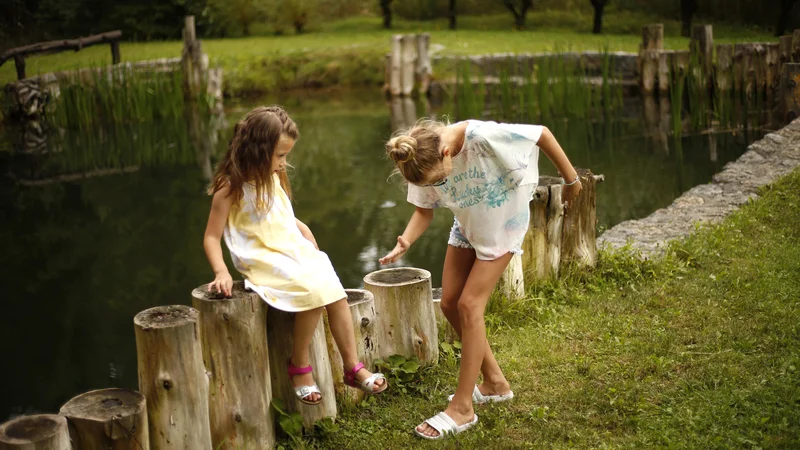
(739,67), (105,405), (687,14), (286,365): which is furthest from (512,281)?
(687,14)

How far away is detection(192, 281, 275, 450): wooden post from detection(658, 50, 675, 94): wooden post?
13907 mm

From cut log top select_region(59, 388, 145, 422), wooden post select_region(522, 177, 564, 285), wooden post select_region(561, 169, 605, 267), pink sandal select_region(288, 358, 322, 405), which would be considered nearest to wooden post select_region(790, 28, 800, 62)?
wooden post select_region(561, 169, 605, 267)

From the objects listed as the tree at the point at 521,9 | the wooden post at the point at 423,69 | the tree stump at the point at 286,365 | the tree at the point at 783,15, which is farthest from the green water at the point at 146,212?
the tree at the point at 521,9

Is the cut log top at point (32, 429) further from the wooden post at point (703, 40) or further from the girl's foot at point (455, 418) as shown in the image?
the wooden post at point (703, 40)

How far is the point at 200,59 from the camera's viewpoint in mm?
17547

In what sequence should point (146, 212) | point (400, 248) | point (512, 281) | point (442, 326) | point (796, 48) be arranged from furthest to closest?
1. point (796, 48)
2. point (146, 212)
3. point (512, 281)
4. point (442, 326)
5. point (400, 248)

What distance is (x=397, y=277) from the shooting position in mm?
4410

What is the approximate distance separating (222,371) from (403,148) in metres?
1.13

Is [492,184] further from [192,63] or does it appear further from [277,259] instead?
[192,63]

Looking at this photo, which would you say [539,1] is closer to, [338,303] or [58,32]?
[58,32]

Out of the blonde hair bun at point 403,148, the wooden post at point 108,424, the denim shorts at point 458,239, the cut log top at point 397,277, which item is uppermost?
the blonde hair bun at point 403,148

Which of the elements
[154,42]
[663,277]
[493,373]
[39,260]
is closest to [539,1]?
[154,42]

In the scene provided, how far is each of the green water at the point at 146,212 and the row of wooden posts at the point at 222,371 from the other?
231 centimetres

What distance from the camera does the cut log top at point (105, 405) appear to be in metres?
3.21
